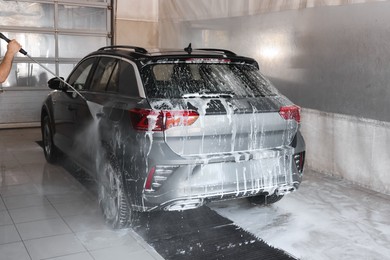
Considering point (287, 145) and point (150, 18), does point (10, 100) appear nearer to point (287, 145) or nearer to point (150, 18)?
point (150, 18)

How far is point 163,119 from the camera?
3037 mm

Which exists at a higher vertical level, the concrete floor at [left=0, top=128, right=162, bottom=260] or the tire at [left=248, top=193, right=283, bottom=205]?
the tire at [left=248, top=193, right=283, bottom=205]

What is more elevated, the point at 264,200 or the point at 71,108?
the point at 71,108

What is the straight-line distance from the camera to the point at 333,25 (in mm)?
4977

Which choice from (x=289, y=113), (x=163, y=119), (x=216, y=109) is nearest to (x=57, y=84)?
(x=163, y=119)

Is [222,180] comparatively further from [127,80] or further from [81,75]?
[81,75]

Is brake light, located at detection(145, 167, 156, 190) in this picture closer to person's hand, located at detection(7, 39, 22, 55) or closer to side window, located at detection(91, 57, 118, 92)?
side window, located at detection(91, 57, 118, 92)

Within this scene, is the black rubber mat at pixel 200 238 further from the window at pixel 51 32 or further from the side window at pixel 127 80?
the window at pixel 51 32

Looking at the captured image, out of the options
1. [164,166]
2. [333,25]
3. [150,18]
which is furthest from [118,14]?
[164,166]

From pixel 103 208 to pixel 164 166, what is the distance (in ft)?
3.41

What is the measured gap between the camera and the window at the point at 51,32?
25.9 feet

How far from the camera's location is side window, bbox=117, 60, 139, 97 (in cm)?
339

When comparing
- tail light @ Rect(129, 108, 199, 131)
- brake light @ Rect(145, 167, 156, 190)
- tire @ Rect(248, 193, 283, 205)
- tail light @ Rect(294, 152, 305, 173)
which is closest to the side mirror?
tail light @ Rect(129, 108, 199, 131)

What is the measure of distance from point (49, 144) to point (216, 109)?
124 inches
